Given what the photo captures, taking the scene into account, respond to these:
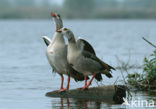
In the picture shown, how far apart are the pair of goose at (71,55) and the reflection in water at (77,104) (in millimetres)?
678

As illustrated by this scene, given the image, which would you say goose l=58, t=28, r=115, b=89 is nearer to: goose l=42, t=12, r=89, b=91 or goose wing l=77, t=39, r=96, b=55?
goose wing l=77, t=39, r=96, b=55

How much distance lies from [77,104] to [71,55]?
119cm

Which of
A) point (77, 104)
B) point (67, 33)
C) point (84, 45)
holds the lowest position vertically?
point (77, 104)

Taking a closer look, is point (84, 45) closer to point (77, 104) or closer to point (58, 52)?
point (58, 52)

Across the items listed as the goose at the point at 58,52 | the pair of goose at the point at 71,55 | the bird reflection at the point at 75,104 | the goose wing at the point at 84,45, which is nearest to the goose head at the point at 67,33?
the pair of goose at the point at 71,55

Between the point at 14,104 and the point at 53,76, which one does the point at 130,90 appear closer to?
the point at 14,104

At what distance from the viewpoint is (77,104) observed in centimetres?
1320

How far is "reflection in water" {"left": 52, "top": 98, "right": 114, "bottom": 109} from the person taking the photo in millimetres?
12853

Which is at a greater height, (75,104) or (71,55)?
(71,55)

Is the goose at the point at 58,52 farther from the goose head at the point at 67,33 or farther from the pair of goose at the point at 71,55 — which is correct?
the goose head at the point at 67,33

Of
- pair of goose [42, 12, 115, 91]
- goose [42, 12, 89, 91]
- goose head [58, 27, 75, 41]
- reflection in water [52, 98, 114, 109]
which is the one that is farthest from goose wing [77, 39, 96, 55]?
reflection in water [52, 98, 114, 109]

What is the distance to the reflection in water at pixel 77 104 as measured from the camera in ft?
42.2

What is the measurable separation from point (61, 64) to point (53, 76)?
19.5 feet

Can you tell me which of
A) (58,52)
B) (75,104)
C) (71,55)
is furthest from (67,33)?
(75,104)
